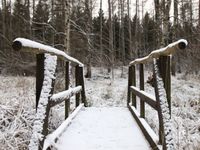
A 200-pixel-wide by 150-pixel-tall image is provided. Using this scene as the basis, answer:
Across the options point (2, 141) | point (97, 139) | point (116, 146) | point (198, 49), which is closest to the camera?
point (2, 141)

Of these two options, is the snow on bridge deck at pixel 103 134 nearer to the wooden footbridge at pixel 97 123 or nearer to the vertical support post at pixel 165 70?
the wooden footbridge at pixel 97 123

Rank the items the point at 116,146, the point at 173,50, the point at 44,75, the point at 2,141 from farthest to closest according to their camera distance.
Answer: the point at 116,146, the point at 2,141, the point at 44,75, the point at 173,50

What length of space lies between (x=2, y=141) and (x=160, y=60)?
2.05 metres

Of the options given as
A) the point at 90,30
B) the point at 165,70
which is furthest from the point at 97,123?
the point at 90,30

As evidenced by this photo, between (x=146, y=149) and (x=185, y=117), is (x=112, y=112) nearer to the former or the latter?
(x=185, y=117)

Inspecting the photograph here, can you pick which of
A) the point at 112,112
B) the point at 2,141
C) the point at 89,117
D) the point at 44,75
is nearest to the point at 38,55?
the point at 44,75

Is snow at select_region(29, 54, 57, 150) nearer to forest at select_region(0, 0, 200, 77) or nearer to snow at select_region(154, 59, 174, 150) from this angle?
snow at select_region(154, 59, 174, 150)

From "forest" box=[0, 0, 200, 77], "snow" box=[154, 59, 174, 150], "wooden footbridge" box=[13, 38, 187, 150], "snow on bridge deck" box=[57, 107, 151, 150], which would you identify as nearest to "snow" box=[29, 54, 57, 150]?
"wooden footbridge" box=[13, 38, 187, 150]

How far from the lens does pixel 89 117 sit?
6277 mm

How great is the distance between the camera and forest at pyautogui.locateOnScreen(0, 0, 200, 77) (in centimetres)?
1431

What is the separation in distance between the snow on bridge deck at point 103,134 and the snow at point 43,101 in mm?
889

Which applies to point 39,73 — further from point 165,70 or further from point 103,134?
point 103,134

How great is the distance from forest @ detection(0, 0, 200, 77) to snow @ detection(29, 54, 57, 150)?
8409 mm

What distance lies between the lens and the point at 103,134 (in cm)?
472
